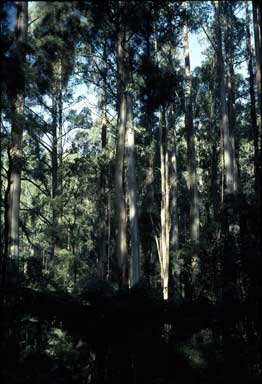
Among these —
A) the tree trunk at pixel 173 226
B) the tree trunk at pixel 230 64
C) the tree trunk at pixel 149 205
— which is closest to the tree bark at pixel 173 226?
the tree trunk at pixel 173 226

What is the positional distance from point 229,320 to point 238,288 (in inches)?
58.9

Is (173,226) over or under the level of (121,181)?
over

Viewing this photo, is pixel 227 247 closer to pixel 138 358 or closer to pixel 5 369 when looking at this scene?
pixel 138 358

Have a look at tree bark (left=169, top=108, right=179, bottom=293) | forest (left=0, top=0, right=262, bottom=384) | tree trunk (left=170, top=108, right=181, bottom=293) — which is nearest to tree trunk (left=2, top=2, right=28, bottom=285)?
forest (left=0, top=0, right=262, bottom=384)

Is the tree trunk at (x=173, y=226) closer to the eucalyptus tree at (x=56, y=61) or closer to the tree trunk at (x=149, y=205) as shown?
the tree trunk at (x=149, y=205)

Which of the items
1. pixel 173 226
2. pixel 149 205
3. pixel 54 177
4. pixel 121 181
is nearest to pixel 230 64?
pixel 149 205

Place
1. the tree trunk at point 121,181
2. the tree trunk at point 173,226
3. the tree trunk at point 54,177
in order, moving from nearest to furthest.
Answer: the tree trunk at point 121,181 → the tree trunk at point 173,226 → the tree trunk at point 54,177

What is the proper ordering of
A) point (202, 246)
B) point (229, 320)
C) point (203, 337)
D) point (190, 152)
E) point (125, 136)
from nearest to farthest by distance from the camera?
point (229, 320), point (203, 337), point (202, 246), point (125, 136), point (190, 152)

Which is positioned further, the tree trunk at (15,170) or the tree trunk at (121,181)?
the tree trunk at (121,181)

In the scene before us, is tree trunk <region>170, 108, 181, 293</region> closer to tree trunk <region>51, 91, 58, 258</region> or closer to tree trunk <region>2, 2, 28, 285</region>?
tree trunk <region>51, 91, 58, 258</region>

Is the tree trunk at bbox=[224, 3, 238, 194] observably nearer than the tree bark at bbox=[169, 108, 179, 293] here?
No

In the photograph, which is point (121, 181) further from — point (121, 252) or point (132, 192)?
point (121, 252)

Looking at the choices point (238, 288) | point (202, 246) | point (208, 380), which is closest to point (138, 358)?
point (208, 380)

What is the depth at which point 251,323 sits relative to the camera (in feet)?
24.1
